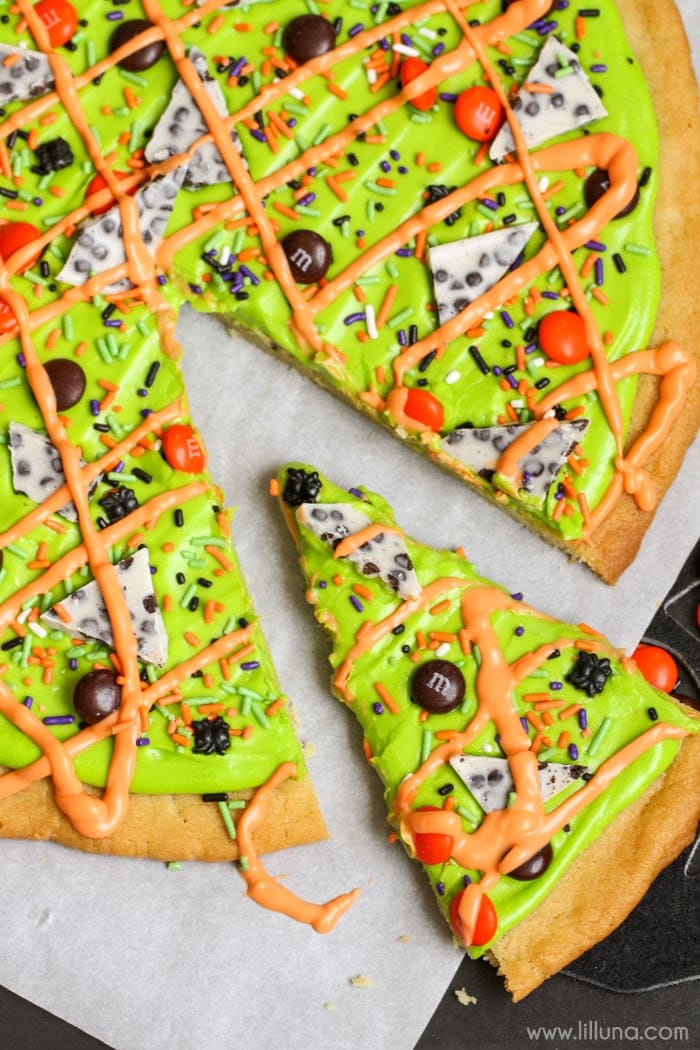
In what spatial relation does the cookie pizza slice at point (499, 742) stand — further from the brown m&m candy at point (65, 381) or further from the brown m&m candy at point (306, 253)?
the brown m&m candy at point (65, 381)

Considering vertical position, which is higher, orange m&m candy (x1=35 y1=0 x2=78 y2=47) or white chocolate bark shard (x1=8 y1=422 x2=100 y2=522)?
orange m&m candy (x1=35 y1=0 x2=78 y2=47)

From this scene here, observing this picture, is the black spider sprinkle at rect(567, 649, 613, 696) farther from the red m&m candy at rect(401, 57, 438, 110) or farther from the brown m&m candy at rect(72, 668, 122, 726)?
the red m&m candy at rect(401, 57, 438, 110)

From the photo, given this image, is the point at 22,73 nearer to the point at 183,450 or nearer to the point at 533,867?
the point at 183,450

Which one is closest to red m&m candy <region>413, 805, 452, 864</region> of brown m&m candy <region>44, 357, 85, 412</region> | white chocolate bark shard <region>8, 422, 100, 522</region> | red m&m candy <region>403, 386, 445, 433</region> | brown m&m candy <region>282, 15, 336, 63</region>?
red m&m candy <region>403, 386, 445, 433</region>

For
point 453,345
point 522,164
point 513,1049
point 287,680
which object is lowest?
point 513,1049

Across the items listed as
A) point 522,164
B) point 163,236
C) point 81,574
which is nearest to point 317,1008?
point 81,574

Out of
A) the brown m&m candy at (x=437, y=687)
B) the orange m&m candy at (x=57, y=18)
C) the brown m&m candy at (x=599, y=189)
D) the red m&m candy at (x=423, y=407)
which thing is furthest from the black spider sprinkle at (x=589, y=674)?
the orange m&m candy at (x=57, y=18)

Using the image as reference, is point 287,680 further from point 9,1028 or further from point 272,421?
point 9,1028

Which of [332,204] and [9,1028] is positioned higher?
[332,204]
